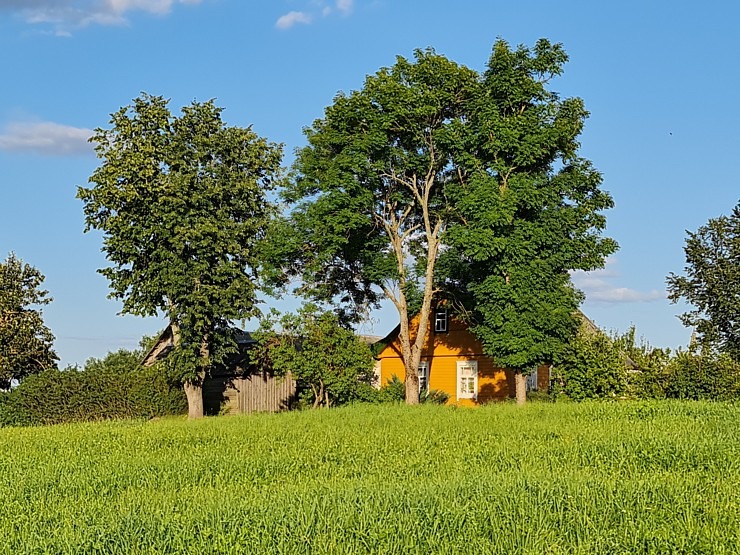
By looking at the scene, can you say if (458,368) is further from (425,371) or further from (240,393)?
(240,393)

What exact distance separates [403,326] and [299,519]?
31.3m

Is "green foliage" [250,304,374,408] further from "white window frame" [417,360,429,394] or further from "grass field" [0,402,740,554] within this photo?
"grass field" [0,402,740,554]

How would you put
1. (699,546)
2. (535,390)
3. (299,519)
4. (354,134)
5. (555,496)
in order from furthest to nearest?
(535,390), (354,134), (555,496), (299,519), (699,546)

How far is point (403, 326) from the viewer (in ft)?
137

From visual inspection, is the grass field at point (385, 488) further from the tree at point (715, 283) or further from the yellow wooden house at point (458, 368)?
the tree at point (715, 283)

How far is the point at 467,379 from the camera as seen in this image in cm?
4684

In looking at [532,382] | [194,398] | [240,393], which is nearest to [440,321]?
[532,382]

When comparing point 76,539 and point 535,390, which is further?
point 535,390

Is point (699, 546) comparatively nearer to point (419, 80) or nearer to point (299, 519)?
point (299, 519)

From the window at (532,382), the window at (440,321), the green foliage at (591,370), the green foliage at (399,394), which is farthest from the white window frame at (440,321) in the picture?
the green foliage at (591,370)

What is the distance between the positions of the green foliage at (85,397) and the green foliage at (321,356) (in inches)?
201

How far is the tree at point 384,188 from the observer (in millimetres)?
39000

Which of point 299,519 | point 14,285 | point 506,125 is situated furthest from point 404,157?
point 299,519

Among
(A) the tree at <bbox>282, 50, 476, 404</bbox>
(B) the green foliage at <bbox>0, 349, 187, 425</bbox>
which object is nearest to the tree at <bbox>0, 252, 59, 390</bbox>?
(B) the green foliage at <bbox>0, 349, 187, 425</bbox>
